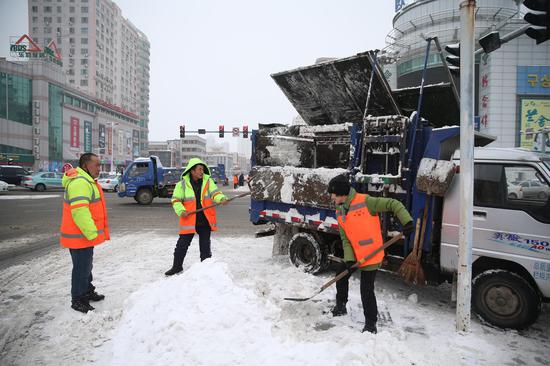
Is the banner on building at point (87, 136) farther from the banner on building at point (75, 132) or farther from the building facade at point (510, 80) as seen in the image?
the building facade at point (510, 80)

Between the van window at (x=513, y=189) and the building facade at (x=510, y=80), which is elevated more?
the building facade at (x=510, y=80)

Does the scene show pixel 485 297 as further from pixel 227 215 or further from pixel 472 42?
pixel 227 215

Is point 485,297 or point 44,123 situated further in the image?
point 44,123

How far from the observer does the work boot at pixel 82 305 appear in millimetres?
3924

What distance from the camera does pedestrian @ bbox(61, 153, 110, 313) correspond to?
3848 millimetres

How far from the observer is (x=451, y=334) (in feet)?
11.6

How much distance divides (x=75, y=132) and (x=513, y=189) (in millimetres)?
68554

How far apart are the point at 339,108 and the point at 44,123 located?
60.6 m

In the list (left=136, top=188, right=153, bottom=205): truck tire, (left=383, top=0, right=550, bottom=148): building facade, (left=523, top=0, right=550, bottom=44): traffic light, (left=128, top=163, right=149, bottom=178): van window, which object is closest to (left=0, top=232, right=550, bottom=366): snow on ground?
(left=523, top=0, right=550, bottom=44): traffic light

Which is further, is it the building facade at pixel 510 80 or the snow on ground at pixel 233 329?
the building facade at pixel 510 80

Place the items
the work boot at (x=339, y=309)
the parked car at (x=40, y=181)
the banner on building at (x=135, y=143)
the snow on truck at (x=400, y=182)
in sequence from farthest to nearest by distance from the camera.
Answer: the banner on building at (x=135, y=143) → the parked car at (x=40, y=181) → the work boot at (x=339, y=309) → the snow on truck at (x=400, y=182)

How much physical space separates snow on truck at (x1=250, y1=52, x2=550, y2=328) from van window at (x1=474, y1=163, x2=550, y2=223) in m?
0.01

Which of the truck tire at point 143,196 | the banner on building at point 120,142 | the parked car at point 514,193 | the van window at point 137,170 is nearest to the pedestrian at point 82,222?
the parked car at point 514,193

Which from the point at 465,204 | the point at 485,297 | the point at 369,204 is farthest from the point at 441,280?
the point at 369,204
